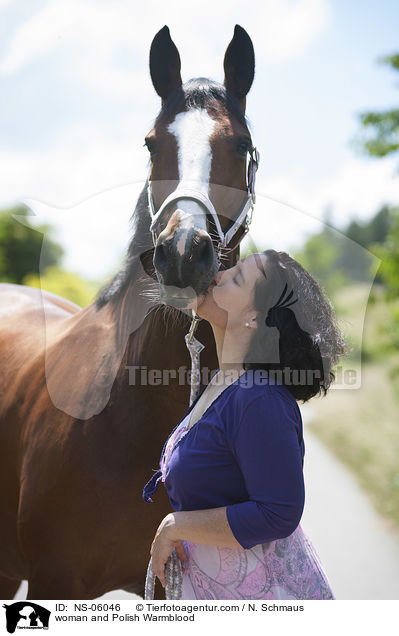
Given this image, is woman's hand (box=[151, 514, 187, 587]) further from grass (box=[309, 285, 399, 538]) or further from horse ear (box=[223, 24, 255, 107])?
horse ear (box=[223, 24, 255, 107])

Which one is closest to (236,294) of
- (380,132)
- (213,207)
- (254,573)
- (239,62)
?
(213,207)

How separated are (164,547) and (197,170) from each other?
1307mm

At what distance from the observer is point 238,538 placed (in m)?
1.50

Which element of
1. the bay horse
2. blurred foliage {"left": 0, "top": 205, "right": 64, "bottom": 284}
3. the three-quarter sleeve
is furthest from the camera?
blurred foliage {"left": 0, "top": 205, "right": 64, "bottom": 284}

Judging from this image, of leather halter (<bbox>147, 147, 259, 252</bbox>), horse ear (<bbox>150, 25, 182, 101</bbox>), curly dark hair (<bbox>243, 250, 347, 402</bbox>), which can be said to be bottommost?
curly dark hair (<bbox>243, 250, 347, 402</bbox>)

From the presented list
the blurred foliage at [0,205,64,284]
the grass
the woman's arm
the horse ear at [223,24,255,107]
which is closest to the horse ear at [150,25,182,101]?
the horse ear at [223,24,255,107]

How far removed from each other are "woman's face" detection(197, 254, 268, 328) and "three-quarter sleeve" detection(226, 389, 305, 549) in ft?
0.94

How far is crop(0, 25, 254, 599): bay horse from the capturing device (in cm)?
227

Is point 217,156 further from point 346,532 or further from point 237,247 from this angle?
point 346,532

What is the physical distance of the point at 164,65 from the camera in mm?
2607

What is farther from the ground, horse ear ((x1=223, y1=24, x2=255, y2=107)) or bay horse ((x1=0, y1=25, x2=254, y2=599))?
horse ear ((x1=223, y1=24, x2=255, y2=107))
